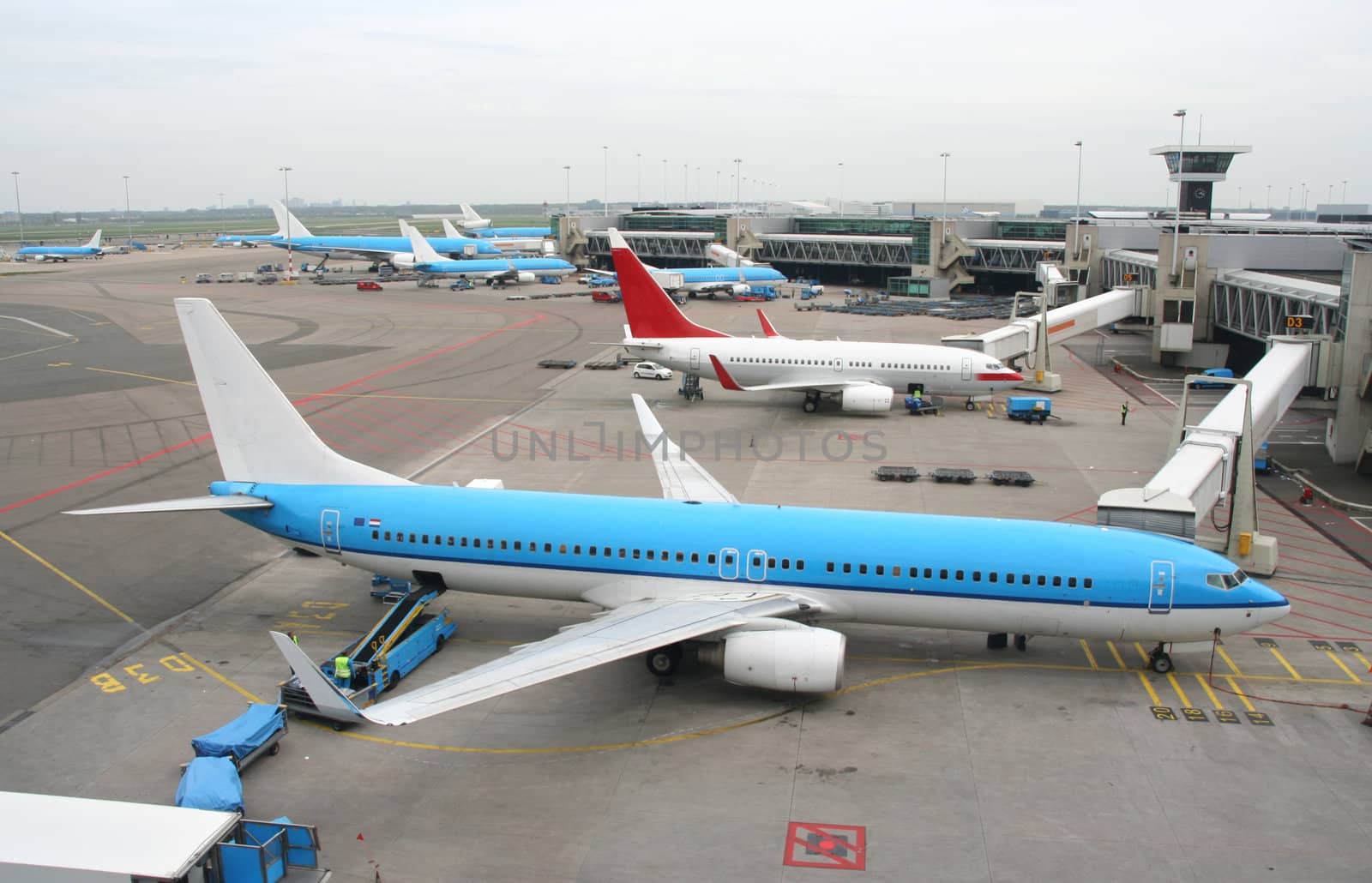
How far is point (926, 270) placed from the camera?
122m

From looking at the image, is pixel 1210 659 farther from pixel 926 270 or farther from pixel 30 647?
pixel 926 270

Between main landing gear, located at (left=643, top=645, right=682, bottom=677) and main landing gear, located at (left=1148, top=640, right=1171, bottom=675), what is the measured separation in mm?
12227

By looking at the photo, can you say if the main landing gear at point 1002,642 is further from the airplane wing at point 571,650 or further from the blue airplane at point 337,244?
the blue airplane at point 337,244

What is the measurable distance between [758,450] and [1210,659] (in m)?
25.0

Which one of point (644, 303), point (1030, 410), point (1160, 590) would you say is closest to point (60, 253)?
point (644, 303)

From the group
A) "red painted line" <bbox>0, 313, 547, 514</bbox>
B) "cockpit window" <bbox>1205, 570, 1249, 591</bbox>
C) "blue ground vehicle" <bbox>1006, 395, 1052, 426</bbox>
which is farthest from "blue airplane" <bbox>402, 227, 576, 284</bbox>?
"cockpit window" <bbox>1205, 570, 1249, 591</bbox>

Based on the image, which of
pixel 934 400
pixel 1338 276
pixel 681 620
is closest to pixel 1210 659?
pixel 681 620

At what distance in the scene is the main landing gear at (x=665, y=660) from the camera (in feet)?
82.0

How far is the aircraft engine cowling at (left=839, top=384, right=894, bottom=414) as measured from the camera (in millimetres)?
55750

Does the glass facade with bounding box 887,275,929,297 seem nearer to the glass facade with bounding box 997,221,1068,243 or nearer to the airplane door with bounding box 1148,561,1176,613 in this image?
the glass facade with bounding box 997,221,1068,243

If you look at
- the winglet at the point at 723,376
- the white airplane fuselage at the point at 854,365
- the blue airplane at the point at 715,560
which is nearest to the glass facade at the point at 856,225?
the white airplane fuselage at the point at 854,365

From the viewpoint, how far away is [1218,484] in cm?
3347

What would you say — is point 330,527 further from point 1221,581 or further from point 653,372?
point 653,372

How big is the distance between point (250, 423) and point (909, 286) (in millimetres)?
101620
